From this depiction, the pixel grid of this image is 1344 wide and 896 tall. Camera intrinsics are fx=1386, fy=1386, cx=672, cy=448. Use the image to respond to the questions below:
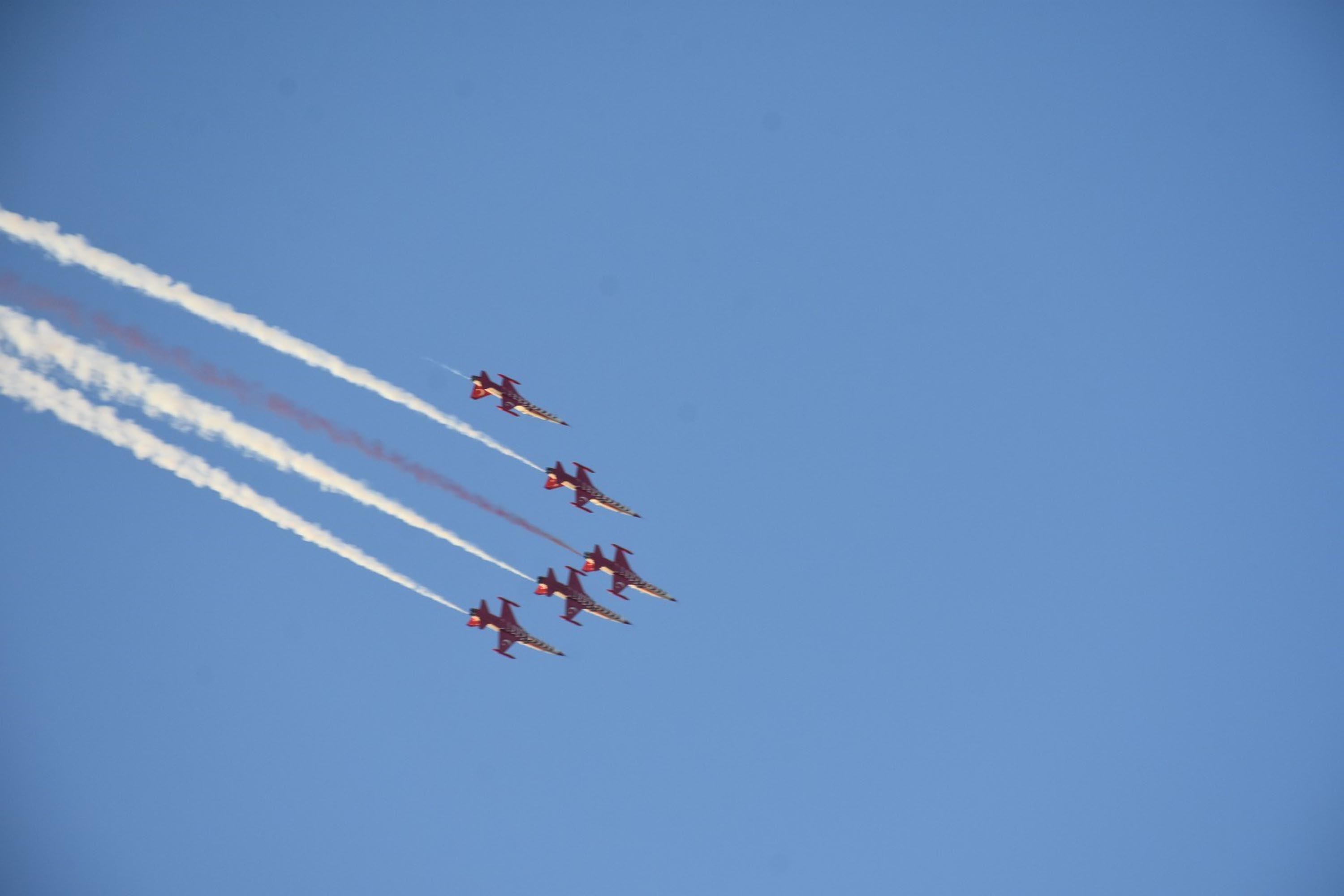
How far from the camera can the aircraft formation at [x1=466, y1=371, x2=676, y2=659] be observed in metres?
62.4

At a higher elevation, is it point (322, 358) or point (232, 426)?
point (322, 358)

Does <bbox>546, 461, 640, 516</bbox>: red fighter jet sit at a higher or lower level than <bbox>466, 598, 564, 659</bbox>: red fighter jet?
higher

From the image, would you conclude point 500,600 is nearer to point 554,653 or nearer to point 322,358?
point 554,653

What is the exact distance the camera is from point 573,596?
65.2 metres

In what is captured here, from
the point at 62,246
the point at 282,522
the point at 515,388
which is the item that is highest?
the point at 515,388

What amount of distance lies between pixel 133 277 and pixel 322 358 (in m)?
8.02

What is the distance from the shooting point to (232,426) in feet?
185

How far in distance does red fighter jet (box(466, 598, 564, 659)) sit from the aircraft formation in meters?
0.02

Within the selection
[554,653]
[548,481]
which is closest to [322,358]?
[548,481]

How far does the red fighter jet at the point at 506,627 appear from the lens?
2552 inches

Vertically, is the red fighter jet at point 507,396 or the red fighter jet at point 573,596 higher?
the red fighter jet at point 507,396

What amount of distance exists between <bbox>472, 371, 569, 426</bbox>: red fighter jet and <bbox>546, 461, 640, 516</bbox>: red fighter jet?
2313 millimetres

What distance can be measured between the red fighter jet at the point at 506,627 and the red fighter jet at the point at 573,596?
6.13 feet

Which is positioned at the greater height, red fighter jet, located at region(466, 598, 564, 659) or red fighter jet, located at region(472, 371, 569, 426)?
red fighter jet, located at region(472, 371, 569, 426)
